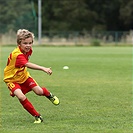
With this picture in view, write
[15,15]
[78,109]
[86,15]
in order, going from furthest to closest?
[86,15], [15,15], [78,109]

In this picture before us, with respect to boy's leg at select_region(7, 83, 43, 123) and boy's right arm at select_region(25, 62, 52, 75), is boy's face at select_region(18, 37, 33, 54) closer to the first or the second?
boy's right arm at select_region(25, 62, 52, 75)

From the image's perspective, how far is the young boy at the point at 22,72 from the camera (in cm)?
753

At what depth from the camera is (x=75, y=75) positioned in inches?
650

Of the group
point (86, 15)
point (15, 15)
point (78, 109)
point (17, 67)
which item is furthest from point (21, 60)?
point (86, 15)

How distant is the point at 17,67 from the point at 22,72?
179 mm

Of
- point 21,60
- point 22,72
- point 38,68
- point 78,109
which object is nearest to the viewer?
point 38,68

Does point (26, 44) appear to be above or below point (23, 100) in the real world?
above

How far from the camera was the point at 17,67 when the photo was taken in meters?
7.69

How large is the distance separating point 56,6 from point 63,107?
200 feet

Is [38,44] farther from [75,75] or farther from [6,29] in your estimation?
[75,75]

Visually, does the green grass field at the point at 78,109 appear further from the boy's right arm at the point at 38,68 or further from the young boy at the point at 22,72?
the boy's right arm at the point at 38,68

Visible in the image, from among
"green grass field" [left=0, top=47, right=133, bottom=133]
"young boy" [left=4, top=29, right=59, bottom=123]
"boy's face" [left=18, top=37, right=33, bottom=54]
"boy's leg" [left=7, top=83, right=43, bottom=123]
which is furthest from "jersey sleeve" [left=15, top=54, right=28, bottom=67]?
"green grass field" [left=0, top=47, right=133, bottom=133]

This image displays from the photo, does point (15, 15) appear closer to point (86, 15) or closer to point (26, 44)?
point (86, 15)

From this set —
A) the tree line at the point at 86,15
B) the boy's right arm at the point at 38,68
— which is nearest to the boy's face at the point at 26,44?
the boy's right arm at the point at 38,68
